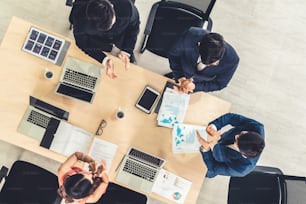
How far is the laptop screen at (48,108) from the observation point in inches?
114

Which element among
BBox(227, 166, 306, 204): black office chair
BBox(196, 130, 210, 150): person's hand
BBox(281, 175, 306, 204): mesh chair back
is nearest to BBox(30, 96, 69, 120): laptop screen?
BBox(196, 130, 210, 150): person's hand

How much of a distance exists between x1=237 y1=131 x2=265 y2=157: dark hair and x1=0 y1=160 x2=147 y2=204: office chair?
953mm

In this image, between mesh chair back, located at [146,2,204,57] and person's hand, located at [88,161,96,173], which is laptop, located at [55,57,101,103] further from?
mesh chair back, located at [146,2,204,57]

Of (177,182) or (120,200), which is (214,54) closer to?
(177,182)

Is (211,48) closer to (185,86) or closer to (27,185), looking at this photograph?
(185,86)

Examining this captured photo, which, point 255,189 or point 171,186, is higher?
point 255,189

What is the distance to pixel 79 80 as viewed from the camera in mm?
2979

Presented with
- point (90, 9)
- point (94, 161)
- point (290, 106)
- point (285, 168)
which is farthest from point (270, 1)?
point (94, 161)

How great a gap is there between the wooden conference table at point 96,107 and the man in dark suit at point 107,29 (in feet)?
0.25

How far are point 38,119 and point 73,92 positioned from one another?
31 cm

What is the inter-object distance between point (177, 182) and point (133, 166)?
0.34 metres

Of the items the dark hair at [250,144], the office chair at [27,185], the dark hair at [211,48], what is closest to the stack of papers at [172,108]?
the dark hair at [211,48]

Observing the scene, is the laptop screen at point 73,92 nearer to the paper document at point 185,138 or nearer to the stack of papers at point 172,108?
the stack of papers at point 172,108

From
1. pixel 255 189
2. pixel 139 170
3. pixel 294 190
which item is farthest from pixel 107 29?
pixel 294 190
